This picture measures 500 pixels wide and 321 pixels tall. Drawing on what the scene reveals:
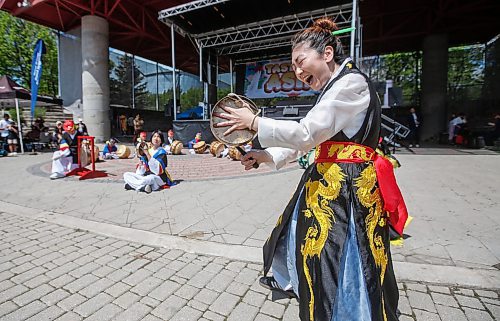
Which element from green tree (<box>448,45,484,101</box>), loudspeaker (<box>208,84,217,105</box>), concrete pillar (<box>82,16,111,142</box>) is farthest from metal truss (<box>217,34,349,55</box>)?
green tree (<box>448,45,484,101</box>)

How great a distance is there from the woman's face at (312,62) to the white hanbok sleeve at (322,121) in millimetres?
162

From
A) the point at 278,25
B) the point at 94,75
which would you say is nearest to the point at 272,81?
the point at 278,25

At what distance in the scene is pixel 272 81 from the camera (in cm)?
1764

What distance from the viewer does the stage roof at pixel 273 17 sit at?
12.1 meters

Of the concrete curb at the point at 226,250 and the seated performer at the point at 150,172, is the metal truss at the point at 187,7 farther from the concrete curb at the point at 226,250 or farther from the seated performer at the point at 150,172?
the concrete curb at the point at 226,250

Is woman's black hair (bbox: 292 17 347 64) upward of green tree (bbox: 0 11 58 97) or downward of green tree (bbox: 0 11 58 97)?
downward

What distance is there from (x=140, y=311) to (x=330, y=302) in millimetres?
1450

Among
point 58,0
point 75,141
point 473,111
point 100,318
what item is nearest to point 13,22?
point 58,0

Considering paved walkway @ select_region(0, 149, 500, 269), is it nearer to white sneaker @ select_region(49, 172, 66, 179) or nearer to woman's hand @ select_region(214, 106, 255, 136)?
white sneaker @ select_region(49, 172, 66, 179)

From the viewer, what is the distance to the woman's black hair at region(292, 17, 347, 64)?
52.7 inches

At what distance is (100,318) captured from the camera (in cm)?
192

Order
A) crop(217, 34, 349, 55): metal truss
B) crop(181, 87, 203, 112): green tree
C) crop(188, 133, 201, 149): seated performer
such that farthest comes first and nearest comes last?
crop(181, 87, 203, 112): green tree, crop(217, 34, 349, 55): metal truss, crop(188, 133, 201, 149): seated performer

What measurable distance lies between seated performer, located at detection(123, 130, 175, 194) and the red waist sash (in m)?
4.72

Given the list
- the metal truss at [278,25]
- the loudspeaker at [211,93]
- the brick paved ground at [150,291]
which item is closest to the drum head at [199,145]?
the loudspeaker at [211,93]
